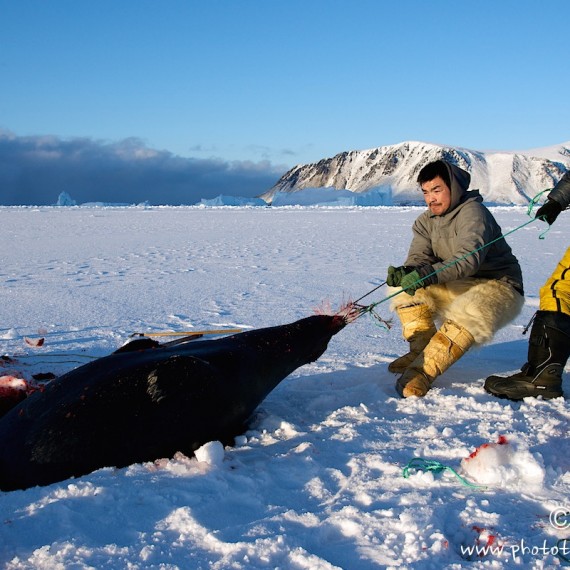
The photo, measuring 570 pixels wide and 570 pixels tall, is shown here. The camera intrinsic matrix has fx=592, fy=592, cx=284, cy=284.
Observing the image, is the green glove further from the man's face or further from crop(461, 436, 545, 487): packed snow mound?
crop(461, 436, 545, 487): packed snow mound

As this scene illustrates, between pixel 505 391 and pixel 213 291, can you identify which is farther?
pixel 213 291

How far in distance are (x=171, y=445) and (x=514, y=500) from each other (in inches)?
59.1

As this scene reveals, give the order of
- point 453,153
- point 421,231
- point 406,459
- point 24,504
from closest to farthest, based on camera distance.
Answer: point 24,504 → point 406,459 → point 421,231 → point 453,153

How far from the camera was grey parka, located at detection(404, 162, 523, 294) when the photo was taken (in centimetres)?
385

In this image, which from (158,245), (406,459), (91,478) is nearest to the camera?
(91,478)

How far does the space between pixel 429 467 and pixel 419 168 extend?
428 ft

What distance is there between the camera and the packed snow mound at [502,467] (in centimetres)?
246

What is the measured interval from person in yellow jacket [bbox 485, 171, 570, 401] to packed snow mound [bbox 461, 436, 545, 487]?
1.11 meters

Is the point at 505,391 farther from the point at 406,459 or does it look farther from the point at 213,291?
the point at 213,291

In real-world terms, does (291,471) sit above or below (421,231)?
below

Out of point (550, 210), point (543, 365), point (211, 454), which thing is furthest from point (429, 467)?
point (550, 210)

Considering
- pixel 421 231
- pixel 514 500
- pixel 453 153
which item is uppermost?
pixel 453 153

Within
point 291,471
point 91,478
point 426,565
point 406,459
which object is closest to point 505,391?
point 406,459

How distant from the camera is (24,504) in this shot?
2266 mm
